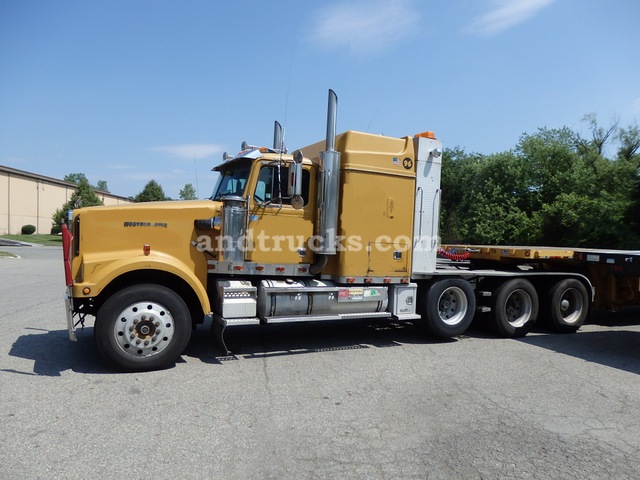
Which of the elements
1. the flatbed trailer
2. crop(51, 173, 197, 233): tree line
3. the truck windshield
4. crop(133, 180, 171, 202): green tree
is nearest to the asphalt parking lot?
the flatbed trailer

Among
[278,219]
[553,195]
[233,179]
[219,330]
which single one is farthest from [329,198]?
[553,195]

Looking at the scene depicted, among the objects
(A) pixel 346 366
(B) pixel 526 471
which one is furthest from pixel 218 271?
(B) pixel 526 471

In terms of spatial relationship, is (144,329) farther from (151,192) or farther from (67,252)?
(151,192)

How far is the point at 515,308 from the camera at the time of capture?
8328 millimetres

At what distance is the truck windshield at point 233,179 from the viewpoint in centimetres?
655

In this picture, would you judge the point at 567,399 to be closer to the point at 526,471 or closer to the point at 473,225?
the point at 526,471

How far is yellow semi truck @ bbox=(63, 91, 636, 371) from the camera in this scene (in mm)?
5641

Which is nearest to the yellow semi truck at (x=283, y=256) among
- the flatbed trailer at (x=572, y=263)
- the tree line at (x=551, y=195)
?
the flatbed trailer at (x=572, y=263)

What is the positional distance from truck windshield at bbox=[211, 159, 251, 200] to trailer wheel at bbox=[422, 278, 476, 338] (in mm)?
3408

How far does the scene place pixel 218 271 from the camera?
631 centimetres

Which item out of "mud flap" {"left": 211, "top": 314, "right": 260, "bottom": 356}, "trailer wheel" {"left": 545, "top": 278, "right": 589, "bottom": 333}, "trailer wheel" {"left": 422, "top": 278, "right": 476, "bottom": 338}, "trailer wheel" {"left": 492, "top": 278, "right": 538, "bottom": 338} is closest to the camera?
"mud flap" {"left": 211, "top": 314, "right": 260, "bottom": 356}

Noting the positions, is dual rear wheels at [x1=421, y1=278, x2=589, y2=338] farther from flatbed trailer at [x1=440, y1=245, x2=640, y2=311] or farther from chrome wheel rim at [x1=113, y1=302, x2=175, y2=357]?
chrome wheel rim at [x1=113, y1=302, x2=175, y2=357]

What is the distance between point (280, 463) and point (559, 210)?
22.6 metres

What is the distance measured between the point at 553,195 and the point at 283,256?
80.9 feet
